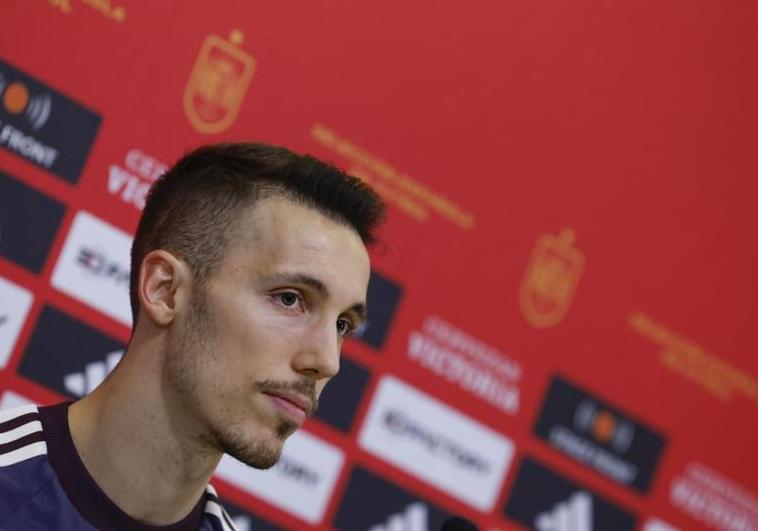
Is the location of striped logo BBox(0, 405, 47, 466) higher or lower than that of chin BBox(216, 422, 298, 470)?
lower

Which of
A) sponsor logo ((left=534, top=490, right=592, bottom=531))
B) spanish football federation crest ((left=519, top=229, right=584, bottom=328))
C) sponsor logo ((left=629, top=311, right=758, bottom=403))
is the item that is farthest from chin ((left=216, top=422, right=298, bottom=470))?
sponsor logo ((left=629, top=311, right=758, bottom=403))

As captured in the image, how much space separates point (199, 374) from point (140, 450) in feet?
0.37

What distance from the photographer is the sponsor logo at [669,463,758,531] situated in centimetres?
290

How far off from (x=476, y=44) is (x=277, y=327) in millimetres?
1224

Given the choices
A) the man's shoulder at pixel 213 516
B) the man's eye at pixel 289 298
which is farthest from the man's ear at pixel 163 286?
the man's shoulder at pixel 213 516

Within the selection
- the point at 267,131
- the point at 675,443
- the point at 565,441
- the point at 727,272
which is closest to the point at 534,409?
the point at 565,441

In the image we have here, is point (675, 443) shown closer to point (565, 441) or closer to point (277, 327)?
point (565, 441)

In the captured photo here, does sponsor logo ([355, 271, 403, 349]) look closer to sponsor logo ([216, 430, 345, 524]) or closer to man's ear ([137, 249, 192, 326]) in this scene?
sponsor logo ([216, 430, 345, 524])

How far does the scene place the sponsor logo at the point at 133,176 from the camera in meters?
2.18

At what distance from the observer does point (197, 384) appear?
4.95ft

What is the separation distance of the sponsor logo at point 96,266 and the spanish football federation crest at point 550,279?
2.85 feet

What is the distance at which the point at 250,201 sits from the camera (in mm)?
1594

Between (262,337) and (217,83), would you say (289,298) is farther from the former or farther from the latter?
(217,83)

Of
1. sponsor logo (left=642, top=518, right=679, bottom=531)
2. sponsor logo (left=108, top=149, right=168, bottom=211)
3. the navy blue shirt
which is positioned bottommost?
the navy blue shirt
